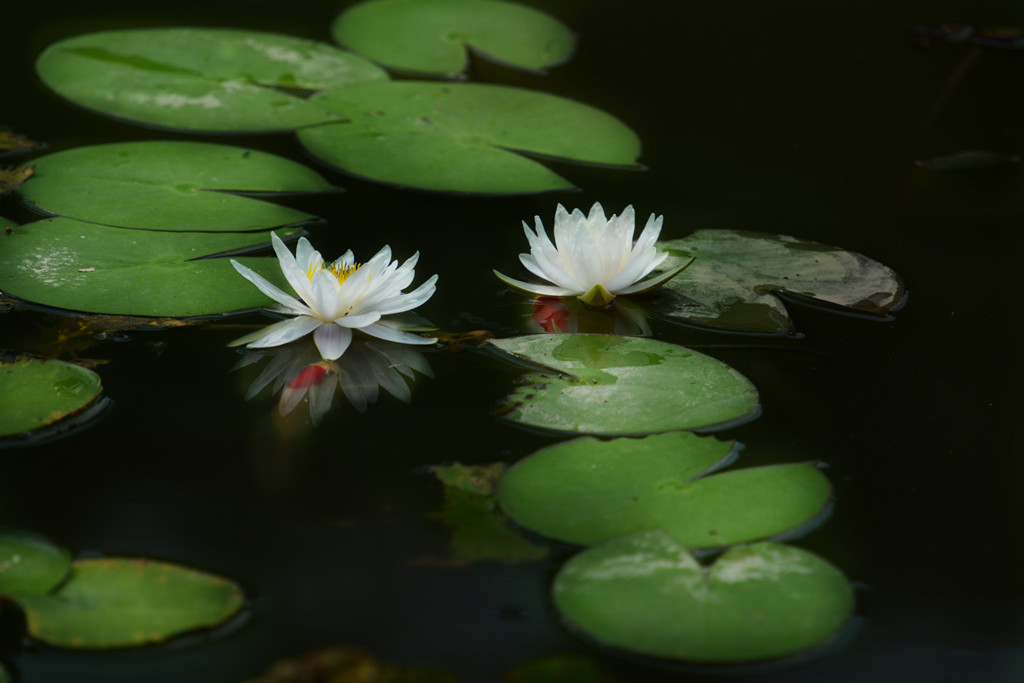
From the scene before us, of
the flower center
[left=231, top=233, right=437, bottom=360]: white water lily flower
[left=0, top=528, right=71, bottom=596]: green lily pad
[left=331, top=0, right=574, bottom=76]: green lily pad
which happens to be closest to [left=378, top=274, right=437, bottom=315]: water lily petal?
[left=231, top=233, right=437, bottom=360]: white water lily flower

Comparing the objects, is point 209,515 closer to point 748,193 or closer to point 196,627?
point 196,627

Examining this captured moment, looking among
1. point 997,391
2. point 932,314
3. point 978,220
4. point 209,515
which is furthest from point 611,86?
point 209,515

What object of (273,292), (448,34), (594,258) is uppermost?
(448,34)

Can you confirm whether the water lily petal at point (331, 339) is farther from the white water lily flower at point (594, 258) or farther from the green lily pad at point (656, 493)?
the green lily pad at point (656, 493)

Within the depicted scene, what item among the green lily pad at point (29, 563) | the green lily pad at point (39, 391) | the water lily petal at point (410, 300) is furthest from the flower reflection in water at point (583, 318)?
the green lily pad at point (29, 563)

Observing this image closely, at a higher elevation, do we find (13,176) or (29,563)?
(13,176)

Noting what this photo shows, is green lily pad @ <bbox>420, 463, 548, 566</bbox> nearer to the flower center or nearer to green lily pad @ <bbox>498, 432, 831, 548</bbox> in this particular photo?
green lily pad @ <bbox>498, 432, 831, 548</bbox>

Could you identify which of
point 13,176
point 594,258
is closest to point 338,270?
point 594,258

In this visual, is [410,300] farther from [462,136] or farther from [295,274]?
[462,136]
